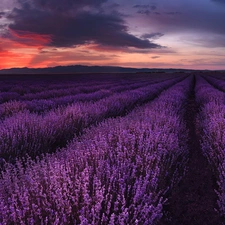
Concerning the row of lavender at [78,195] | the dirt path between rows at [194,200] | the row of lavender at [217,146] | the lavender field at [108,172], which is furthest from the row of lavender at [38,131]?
the row of lavender at [217,146]

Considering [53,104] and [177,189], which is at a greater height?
[53,104]

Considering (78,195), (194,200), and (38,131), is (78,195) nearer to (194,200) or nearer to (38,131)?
(194,200)

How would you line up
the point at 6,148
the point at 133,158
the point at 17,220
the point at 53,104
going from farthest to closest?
the point at 53,104 < the point at 6,148 < the point at 133,158 < the point at 17,220

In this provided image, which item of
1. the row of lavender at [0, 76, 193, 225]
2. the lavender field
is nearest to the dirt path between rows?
the lavender field

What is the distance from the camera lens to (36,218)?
5.27 feet

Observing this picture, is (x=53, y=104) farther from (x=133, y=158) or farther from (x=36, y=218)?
(x=36, y=218)

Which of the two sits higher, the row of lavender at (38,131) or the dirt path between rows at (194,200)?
the row of lavender at (38,131)

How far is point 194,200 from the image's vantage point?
2.82 metres

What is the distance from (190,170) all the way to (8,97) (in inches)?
317

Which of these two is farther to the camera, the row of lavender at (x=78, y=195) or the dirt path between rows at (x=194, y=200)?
the dirt path between rows at (x=194, y=200)

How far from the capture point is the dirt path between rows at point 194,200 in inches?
96.7

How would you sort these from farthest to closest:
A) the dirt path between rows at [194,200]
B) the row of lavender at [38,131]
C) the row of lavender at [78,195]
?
the row of lavender at [38,131], the dirt path between rows at [194,200], the row of lavender at [78,195]

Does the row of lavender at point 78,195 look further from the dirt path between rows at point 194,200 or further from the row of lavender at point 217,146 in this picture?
the row of lavender at point 217,146

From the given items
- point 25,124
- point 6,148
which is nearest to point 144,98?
point 25,124
